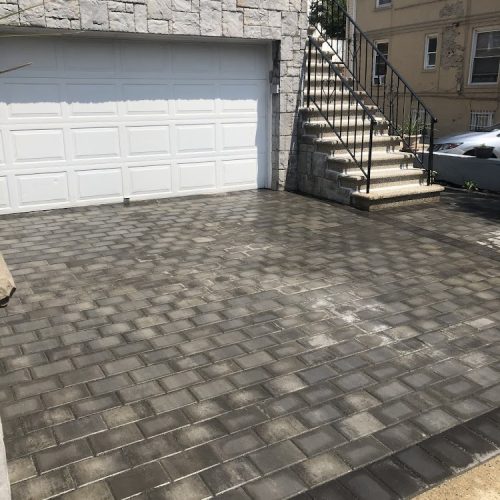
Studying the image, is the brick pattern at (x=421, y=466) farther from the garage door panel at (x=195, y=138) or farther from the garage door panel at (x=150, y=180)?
the garage door panel at (x=195, y=138)

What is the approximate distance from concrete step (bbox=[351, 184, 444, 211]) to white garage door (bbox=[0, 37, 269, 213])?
219 centimetres

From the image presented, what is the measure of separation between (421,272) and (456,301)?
2.49 feet

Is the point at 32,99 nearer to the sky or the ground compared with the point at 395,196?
nearer to the sky

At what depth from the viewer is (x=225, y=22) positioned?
8.19m

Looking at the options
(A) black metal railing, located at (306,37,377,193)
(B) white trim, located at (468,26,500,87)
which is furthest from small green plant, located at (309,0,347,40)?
(B) white trim, located at (468,26,500,87)

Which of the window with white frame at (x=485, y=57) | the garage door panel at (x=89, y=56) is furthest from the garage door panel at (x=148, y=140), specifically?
the window with white frame at (x=485, y=57)


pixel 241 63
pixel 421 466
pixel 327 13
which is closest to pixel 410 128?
pixel 327 13

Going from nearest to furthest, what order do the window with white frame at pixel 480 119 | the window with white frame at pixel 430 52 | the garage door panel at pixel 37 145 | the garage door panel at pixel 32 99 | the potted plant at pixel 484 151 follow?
the garage door panel at pixel 32 99, the garage door panel at pixel 37 145, the potted plant at pixel 484 151, the window with white frame at pixel 480 119, the window with white frame at pixel 430 52

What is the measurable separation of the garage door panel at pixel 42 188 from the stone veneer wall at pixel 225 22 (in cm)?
202

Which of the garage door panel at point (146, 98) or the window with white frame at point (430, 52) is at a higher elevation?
the window with white frame at point (430, 52)

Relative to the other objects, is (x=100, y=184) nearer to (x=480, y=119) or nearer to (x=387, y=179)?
(x=387, y=179)

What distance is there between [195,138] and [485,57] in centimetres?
1240

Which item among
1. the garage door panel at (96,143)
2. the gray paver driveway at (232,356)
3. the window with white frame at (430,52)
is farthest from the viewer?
the window with white frame at (430,52)

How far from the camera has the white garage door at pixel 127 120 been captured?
7.50 metres
